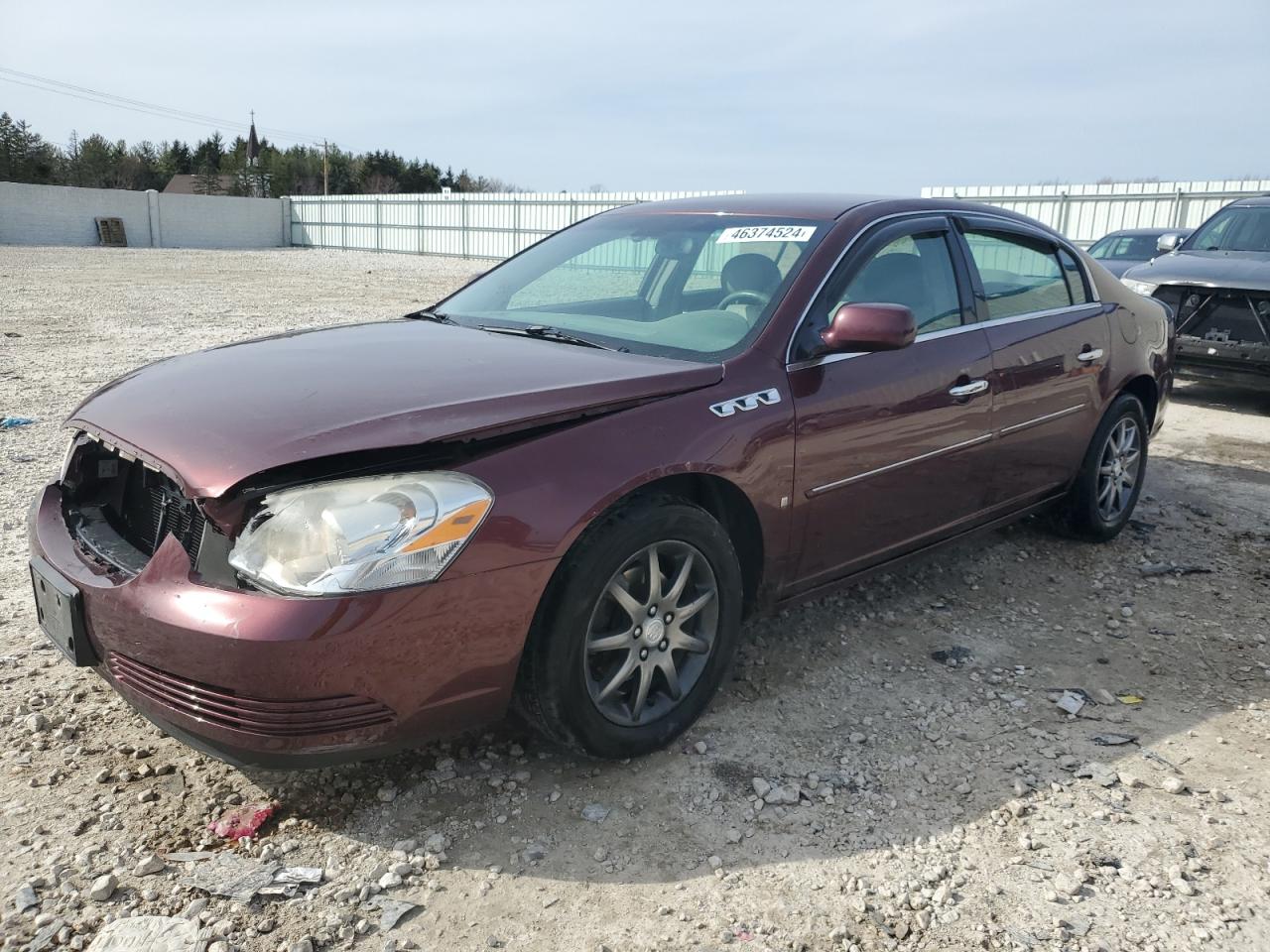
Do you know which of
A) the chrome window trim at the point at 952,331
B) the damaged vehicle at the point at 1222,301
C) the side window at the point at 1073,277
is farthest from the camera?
the damaged vehicle at the point at 1222,301

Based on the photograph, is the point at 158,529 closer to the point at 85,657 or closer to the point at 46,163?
the point at 85,657

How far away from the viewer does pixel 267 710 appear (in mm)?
2219

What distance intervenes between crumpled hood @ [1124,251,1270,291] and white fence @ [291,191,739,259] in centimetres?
1927

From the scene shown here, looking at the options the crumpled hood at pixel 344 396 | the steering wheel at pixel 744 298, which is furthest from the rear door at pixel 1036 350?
the crumpled hood at pixel 344 396

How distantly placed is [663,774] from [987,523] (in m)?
2.04

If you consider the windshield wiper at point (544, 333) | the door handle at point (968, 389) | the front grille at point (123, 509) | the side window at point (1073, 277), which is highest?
the side window at point (1073, 277)

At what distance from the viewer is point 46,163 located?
174 ft

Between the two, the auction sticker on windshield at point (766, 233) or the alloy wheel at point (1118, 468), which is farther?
the alloy wheel at point (1118, 468)

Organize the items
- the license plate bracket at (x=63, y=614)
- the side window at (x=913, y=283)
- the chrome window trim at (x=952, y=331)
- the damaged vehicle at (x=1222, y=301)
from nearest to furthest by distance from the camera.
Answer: the license plate bracket at (x=63, y=614)
the chrome window trim at (x=952, y=331)
the side window at (x=913, y=283)
the damaged vehicle at (x=1222, y=301)

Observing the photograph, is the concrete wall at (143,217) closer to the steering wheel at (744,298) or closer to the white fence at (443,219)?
the white fence at (443,219)

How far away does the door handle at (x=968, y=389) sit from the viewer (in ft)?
12.0

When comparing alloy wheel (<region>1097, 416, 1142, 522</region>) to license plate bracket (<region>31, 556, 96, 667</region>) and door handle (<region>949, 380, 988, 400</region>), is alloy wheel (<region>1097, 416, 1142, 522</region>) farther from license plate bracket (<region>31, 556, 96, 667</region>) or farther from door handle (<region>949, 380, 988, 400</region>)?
license plate bracket (<region>31, 556, 96, 667</region>)

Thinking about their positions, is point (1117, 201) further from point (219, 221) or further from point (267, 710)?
point (219, 221)

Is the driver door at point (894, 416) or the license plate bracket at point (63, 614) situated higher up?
the driver door at point (894, 416)
